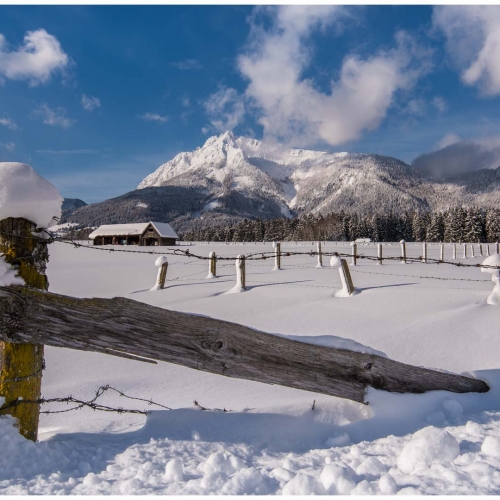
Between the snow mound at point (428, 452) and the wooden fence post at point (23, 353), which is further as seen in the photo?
the wooden fence post at point (23, 353)

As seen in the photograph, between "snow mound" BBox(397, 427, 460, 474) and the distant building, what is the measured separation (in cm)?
6812

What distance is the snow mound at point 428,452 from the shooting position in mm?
2010

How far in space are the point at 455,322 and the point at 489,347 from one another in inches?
43.9

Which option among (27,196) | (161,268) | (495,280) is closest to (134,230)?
(161,268)

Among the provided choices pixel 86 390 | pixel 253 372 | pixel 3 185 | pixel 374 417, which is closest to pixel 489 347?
pixel 374 417

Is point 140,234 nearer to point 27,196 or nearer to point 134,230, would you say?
point 134,230

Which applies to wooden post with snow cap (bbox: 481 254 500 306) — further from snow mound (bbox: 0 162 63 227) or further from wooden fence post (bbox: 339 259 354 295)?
snow mound (bbox: 0 162 63 227)

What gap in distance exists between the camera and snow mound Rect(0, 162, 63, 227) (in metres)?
2.45

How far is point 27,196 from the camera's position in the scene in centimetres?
253

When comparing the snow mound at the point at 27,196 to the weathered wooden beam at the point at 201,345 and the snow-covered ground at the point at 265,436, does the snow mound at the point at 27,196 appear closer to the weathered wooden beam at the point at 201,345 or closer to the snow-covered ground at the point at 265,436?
the weathered wooden beam at the point at 201,345

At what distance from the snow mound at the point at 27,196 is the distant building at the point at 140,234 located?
66911mm

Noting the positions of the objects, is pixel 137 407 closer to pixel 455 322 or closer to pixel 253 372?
pixel 253 372

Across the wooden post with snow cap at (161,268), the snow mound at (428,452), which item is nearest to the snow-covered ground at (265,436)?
the snow mound at (428,452)

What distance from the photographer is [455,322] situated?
545 cm
